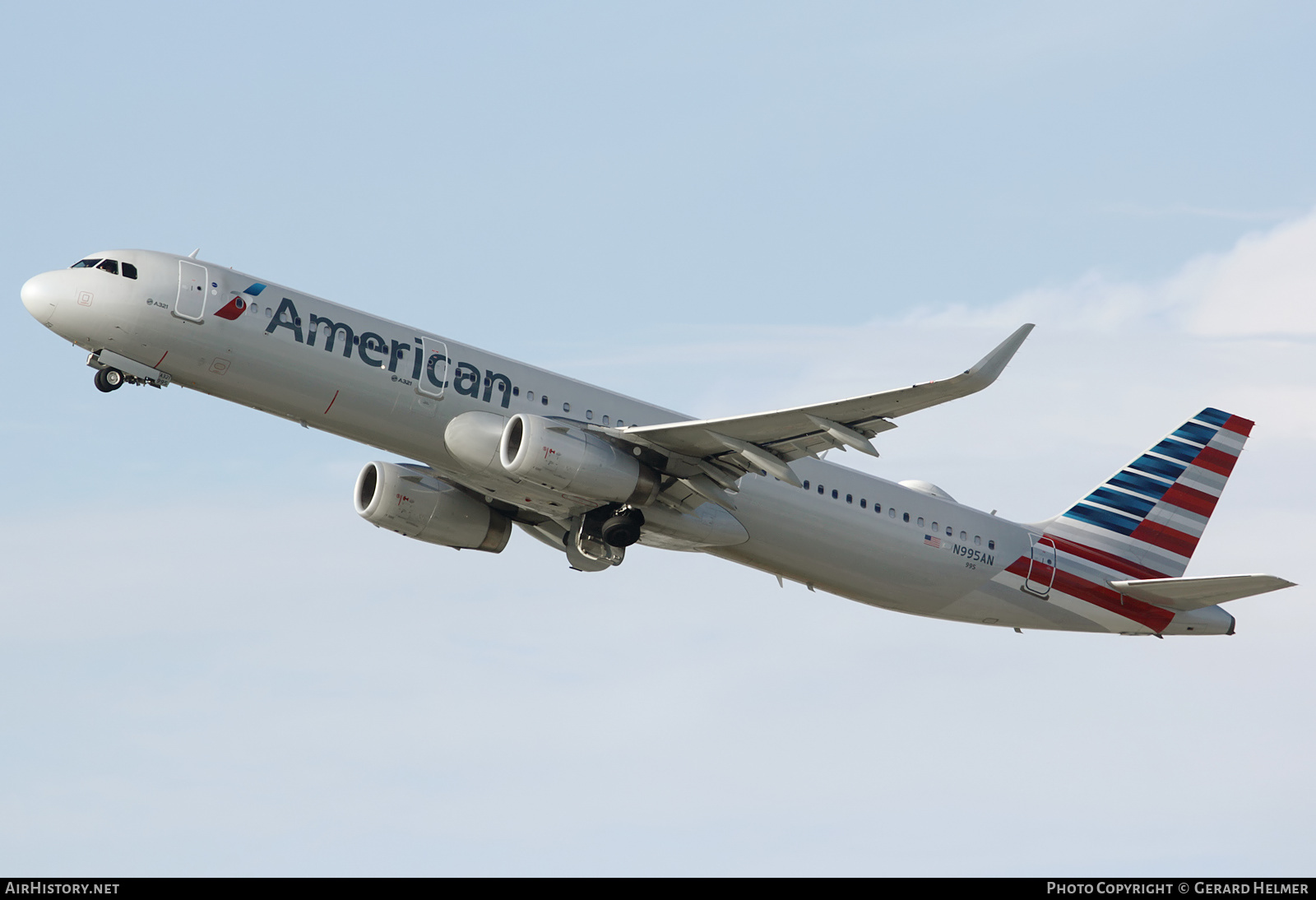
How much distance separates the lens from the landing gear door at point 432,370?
31.6 meters

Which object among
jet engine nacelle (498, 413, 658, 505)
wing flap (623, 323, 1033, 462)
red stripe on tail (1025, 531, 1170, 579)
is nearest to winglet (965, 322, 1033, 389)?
wing flap (623, 323, 1033, 462)

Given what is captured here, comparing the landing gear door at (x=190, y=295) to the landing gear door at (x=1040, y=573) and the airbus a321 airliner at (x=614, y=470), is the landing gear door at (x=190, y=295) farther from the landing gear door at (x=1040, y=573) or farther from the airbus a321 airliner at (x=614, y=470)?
the landing gear door at (x=1040, y=573)

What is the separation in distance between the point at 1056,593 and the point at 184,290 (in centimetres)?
2302

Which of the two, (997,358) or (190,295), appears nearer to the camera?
(997,358)

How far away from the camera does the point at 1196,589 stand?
36.8 m

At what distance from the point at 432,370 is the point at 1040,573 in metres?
17.1

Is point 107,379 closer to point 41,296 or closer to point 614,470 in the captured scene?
point 41,296

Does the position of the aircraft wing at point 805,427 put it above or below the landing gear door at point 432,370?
below

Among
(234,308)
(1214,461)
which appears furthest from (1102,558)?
(234,308)

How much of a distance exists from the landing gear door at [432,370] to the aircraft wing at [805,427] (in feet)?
13.8

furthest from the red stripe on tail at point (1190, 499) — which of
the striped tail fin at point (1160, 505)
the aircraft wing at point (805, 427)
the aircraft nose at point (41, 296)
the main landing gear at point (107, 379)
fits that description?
Answer: the aircraft nose at point (41, 296)

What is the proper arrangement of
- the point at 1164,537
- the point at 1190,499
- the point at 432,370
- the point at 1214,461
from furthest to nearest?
the point at 1214,461, the point at 1190,499, the point at 1164,537, the point at 432,370
